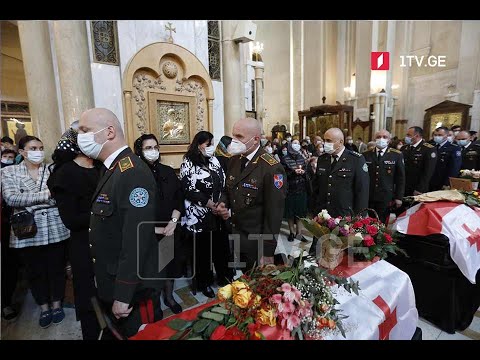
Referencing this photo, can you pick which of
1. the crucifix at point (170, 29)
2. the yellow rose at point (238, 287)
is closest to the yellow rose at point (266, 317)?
the yellow rose at point (238, 287)

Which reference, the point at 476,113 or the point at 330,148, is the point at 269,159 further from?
the point at 476,113

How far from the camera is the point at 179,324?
1219 millimetres

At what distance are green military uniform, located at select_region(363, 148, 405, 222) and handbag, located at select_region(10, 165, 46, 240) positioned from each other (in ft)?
13.8

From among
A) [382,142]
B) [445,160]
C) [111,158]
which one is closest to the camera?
[111,158]

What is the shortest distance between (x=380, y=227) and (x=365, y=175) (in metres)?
1.20

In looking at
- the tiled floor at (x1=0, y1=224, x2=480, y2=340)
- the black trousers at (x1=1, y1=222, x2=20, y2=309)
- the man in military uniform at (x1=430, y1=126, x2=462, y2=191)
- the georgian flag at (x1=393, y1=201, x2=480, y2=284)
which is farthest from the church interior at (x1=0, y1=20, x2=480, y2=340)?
the man in military uniform at (x1=430, y1=126, x2=462, y2=191)

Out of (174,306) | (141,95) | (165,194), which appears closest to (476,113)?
(141,95)

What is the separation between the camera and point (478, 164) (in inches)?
228

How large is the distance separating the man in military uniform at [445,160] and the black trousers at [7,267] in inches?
261

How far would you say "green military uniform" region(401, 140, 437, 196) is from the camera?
180 inches

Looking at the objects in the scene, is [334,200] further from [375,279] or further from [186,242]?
[186,242]

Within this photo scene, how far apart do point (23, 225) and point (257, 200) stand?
2021 mm

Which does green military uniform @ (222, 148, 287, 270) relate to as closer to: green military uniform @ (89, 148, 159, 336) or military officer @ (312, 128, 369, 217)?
green military uniform @ (89, 148, 159, 336)

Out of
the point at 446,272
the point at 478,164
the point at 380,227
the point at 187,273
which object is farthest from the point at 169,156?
the point at 478,164
